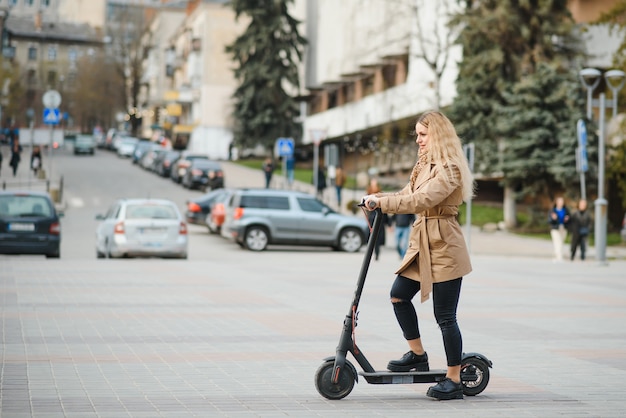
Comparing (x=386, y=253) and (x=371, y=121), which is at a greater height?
(x=371, y=121)

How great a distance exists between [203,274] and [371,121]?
1830 inches

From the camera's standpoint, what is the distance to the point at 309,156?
7825cm

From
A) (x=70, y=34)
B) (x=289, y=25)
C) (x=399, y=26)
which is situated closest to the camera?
(x=399, y=26)

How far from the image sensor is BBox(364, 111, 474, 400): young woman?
7.50 metres

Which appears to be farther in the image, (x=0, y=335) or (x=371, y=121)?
(x=371, y=121)

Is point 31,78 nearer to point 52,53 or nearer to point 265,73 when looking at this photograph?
point 52,53

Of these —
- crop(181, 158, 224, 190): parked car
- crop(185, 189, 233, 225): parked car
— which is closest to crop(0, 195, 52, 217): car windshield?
crop(185, 189, 233, 225): parked car

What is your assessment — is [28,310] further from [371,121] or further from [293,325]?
[371,121]

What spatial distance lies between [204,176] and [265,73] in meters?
15.2

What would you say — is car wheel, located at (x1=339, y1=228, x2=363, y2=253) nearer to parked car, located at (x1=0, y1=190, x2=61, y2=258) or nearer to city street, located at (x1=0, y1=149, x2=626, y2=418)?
city street, located at (x1=0, y1=149, x2=626, y2=418)

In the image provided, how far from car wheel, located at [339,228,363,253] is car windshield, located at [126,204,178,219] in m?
7.35

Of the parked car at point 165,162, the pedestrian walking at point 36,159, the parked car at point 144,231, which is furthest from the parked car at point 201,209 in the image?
the parked car at point 165,162

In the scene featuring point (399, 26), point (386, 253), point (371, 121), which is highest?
point (399, 26)

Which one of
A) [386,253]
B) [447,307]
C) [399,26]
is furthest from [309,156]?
[447,307]
